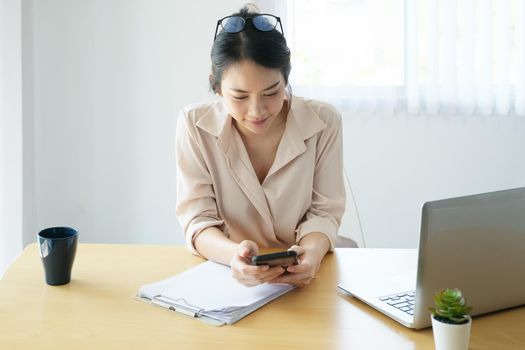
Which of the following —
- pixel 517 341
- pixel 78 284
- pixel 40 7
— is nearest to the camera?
pixel 517 341

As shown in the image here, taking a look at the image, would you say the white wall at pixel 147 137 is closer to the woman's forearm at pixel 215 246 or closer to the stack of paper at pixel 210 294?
the woman's forearm at pixel 215 246

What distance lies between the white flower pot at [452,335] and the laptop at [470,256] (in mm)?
97

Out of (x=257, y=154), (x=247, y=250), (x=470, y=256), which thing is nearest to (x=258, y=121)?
(x=257, y=154)

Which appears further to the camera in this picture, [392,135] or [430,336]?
[392,135]

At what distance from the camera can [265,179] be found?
1700 millimetres

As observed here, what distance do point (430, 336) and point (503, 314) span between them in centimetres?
19

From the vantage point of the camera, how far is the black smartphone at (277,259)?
4.04 ft

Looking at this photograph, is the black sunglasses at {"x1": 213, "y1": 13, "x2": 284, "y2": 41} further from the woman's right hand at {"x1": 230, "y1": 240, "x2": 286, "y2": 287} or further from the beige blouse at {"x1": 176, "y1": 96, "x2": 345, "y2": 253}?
the woman's right hand at {"x1": 230, "y1": 240, "x2": 286, "y2": 287}

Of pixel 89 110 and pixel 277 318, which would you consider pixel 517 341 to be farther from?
pixel 89 110

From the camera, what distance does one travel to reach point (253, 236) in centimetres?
173

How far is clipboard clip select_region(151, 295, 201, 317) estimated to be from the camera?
117cm

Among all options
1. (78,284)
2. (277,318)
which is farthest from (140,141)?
(277,318)

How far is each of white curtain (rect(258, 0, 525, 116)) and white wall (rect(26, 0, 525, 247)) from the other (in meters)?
0.10

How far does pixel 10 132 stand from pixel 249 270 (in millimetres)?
1799
